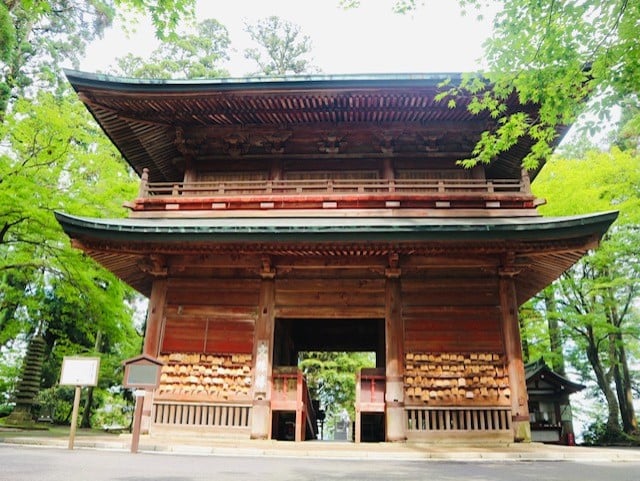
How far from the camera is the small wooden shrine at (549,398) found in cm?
1695

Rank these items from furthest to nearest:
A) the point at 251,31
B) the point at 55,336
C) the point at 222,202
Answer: the point at 251,31 → the point at 55,336 → the point at 222,202

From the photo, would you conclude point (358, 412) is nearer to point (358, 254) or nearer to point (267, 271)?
point (358, 254)

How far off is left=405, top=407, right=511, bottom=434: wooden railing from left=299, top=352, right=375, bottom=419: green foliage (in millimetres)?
18893

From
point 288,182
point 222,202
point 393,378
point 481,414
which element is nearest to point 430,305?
point 393,378

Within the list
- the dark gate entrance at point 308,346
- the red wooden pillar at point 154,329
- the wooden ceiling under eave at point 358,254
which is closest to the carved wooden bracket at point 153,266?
the wooden ceiling under eave at point 358,254

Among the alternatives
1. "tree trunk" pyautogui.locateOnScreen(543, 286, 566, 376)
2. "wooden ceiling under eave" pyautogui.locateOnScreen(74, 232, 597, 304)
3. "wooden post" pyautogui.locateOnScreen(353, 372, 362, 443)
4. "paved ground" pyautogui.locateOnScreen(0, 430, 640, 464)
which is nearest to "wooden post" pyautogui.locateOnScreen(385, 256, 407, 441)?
"wooden ceiling under eave" pyautogui.locateOnScreen(74, 232, 597, 304)

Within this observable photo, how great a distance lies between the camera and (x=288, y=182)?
12.3 metres

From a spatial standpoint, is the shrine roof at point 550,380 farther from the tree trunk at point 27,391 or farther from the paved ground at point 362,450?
the tree trunk at point 27,391

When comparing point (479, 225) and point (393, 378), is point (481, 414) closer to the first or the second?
point (393, 378)

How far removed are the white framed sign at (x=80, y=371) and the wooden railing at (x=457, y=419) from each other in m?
6.46

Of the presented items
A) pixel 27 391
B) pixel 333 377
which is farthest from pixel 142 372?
pixel 333 377

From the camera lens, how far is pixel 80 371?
28.7ft

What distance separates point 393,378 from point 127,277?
26.0 feet

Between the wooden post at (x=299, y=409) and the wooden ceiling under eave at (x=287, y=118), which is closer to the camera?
the wooden post at (x=299, y=409)
